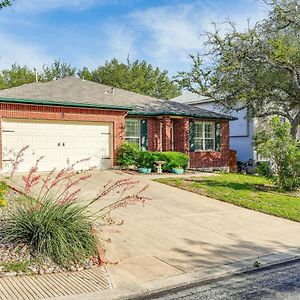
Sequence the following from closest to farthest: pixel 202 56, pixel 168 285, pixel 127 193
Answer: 1. pixel 168 285
2. pixel 127 193
3. pixel 202 56

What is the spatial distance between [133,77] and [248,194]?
119 feet

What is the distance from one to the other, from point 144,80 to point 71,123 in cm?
3221

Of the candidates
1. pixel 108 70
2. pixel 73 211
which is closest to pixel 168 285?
pixel 73 211

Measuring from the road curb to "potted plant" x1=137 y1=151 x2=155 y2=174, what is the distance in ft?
32.6

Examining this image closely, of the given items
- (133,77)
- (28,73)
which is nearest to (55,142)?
(28,73)

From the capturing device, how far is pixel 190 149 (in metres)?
19.3

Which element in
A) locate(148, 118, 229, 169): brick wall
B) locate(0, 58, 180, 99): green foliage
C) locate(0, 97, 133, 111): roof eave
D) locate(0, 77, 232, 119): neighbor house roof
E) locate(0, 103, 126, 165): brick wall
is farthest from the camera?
locate(0, 58, 180, 99): green foliage

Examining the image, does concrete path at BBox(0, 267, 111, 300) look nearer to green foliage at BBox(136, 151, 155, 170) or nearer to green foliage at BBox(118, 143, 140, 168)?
green foliage at BBox(136, 151, 155, 170)

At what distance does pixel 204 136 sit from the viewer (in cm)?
2017

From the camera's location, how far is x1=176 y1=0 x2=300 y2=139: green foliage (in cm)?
1848

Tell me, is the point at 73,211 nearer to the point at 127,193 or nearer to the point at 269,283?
the point at 269,283

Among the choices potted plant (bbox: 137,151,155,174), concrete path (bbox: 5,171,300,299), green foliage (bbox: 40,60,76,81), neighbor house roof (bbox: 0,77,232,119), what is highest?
green foliage (bbox: 40,60,76,81)

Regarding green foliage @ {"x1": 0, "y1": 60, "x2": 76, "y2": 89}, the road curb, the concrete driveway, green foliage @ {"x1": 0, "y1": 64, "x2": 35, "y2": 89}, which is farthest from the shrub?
green foliage @ {"x1": 0, "y1": 64, "x2": 35, "y2": 89}

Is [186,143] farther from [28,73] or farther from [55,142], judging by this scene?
[28,73]
